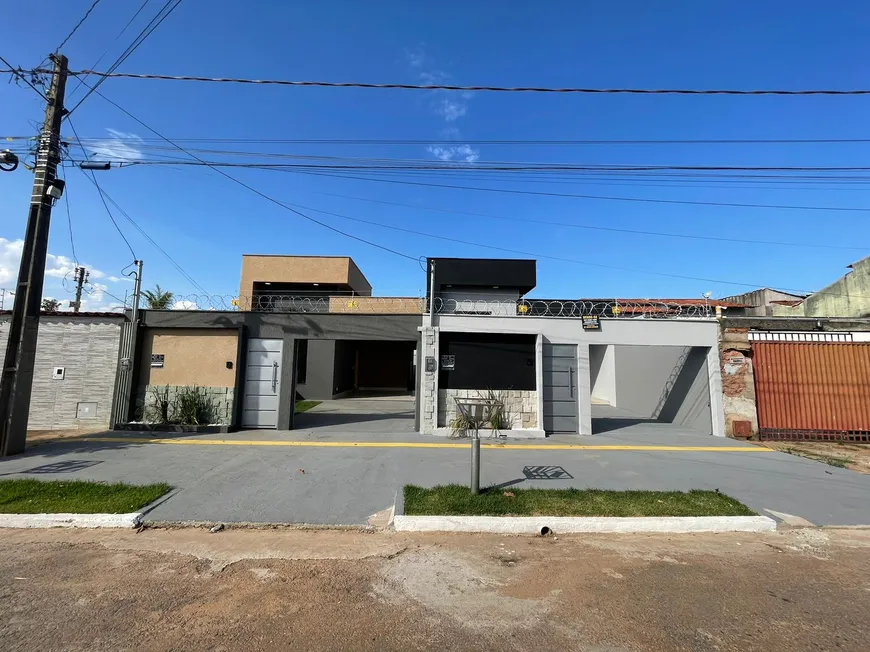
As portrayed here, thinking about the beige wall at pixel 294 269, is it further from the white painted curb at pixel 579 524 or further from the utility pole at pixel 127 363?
the white painted curb at pixel 579 524

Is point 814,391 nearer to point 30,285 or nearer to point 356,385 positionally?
point 30,285

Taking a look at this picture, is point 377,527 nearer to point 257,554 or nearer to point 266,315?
point 257,554

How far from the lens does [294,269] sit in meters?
23.0

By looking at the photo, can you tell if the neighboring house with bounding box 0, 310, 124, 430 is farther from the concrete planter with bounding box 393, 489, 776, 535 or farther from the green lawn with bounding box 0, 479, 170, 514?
the concrete planter with bounding box 393, 489, 776, 535

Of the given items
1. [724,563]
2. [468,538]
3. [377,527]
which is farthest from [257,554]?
[724,563]

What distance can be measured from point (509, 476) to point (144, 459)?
22.8 feet

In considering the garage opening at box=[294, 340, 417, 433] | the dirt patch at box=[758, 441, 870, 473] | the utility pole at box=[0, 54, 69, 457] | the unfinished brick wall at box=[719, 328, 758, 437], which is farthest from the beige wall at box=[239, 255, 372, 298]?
the dirt patch at box=[758, 441, 870, 473]

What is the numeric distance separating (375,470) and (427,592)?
3.94 m

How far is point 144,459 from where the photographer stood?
7.84 meters

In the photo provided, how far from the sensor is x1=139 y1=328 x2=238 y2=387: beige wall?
11461 millimetres

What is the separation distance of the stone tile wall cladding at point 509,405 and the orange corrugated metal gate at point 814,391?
6.06m

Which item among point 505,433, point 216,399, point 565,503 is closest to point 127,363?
point 216,399

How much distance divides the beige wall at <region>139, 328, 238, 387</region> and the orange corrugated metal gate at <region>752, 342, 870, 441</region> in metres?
14.8

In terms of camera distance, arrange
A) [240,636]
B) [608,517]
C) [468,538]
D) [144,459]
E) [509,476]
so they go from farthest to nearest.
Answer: [144,459] → [509,476] → [608,517] → [468,538] → [240,636]
